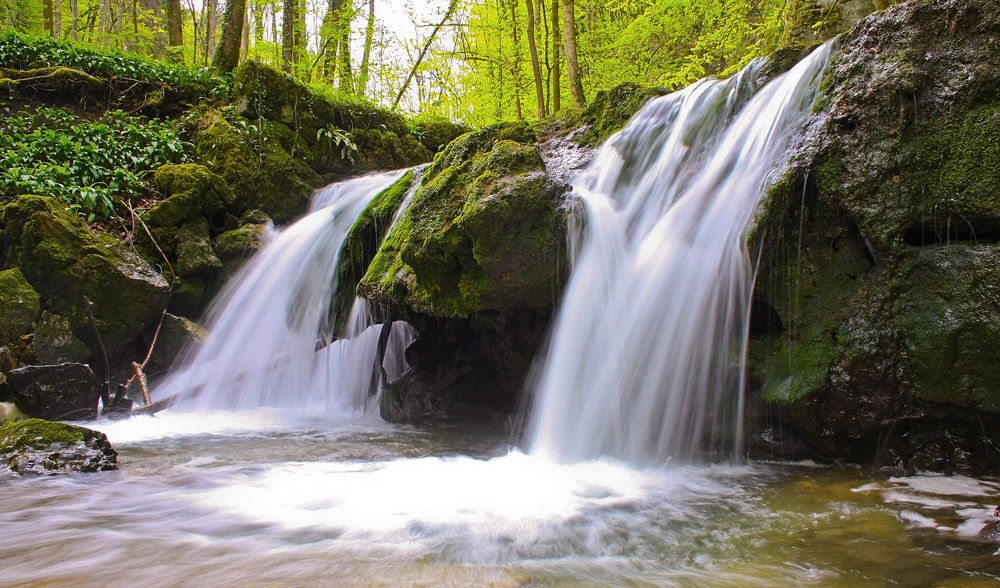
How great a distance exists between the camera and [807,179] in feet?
12.8

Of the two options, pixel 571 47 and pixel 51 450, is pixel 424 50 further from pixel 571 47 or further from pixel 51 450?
pixel 51 450

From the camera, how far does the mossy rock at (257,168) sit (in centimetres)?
948

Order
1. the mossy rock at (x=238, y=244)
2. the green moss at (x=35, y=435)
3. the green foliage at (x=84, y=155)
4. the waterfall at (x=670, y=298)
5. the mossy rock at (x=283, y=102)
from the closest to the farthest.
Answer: the green moss at (x=35, y=435) < the waterfall at (x=670, y=298) < the green foliage at (x=84, y=155) < the mossy rock at (x=238, y=244) < the mossy rock at (x=283, y=102)

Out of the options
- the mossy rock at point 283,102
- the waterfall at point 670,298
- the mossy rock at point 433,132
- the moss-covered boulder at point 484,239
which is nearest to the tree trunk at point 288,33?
the mossy rock at point 283,102

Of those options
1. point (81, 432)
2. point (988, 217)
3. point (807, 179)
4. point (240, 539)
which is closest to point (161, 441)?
point (81, 432)

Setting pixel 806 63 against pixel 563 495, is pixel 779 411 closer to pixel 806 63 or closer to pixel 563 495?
pixel 563 495

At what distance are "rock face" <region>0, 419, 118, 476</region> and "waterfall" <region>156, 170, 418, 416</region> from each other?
312cm

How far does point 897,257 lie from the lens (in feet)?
11.7

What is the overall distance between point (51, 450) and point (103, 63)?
980 centimetres

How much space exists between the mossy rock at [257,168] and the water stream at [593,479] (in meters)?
3.06

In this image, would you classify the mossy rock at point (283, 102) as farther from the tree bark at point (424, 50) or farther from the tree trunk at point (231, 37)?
the tree bark at point (424, 50)

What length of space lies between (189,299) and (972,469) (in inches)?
353

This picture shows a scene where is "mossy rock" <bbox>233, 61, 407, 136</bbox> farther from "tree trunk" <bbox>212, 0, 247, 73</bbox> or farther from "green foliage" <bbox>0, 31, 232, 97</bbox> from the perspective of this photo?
"tree trunk" <bbox>212, 0, 247, 73</bbox>

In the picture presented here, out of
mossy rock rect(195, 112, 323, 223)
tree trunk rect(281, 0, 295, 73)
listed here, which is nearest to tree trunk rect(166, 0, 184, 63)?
tree trunk rect(281, 0, 295, 73)
